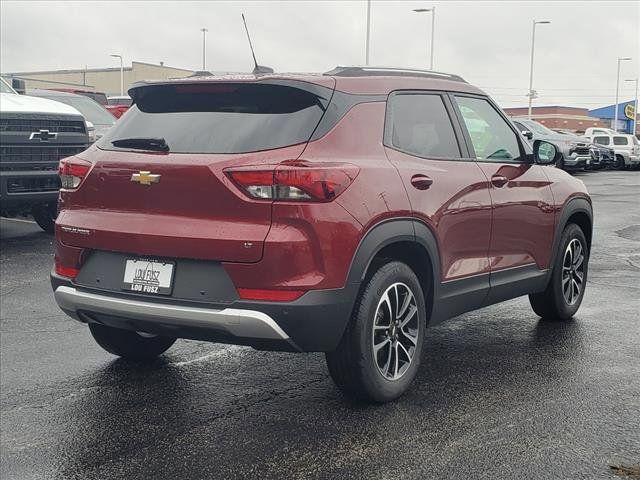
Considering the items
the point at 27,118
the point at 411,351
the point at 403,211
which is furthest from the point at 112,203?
the point at 27,118

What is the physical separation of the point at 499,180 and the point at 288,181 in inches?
76.5

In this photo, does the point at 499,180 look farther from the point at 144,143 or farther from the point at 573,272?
the point at 144,143

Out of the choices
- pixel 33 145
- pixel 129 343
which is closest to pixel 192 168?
pixel 129 343

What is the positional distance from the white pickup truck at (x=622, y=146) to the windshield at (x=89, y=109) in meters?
25.0

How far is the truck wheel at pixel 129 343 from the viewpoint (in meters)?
4.98

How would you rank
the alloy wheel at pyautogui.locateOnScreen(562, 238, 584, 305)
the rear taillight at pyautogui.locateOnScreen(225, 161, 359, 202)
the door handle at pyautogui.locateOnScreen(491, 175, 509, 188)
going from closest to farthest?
the rear taillight at pyautogui.locateOnScreen(225, 161, 359, 202) → the door handle at pyautogui.locateOnScreen(491, 175, 509, 188) → the alloy wheel at pyautogui.locateOnScreen(562, 238, 584, 305)

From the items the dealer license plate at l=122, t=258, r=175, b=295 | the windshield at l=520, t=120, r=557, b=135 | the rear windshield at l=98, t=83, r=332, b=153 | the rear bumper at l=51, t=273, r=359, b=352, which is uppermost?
the windshield at l=520, t=120, r=557, b=135

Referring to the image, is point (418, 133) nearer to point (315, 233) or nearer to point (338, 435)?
point (315, 233)

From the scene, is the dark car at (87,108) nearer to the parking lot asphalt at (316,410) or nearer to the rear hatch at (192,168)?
the parking lot asphalt at (316,410)

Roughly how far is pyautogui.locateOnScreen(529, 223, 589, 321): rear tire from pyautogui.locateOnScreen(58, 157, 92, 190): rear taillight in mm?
3476

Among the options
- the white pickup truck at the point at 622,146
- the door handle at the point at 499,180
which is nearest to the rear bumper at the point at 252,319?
the door handle at the point at 499,180

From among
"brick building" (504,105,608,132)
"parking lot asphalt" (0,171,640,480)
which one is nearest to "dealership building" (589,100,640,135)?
"brick building" (504,105,608,132)

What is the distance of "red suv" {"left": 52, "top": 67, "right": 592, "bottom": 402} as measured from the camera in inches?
149

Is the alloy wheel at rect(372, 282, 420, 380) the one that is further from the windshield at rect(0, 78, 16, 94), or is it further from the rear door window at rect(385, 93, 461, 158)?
the windshield at rect(0, 78, 16, 94)
